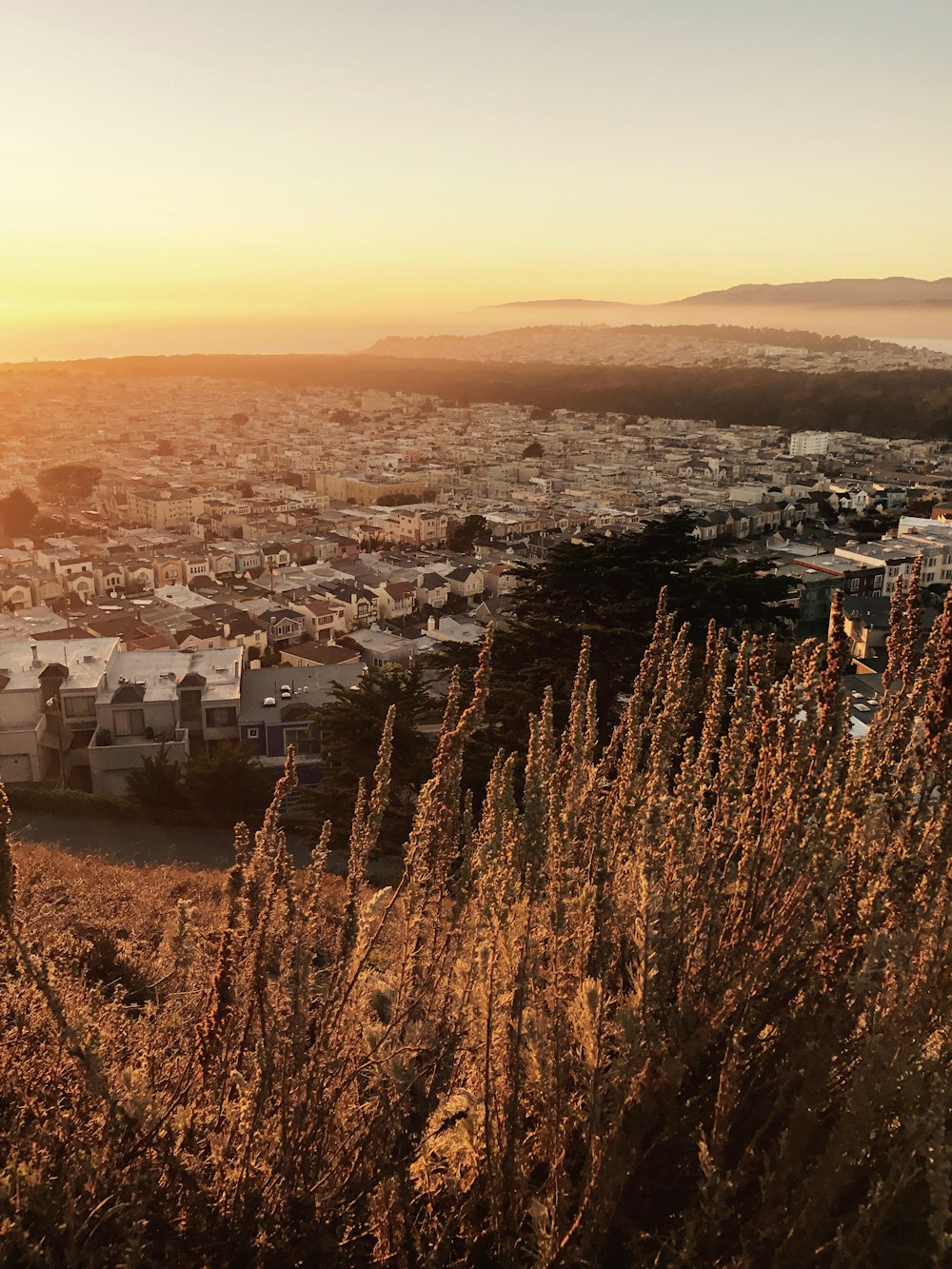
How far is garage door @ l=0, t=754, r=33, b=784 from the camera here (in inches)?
386

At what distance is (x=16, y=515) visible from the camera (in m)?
27.1

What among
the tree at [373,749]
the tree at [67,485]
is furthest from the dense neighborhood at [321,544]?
the tree at [373,749]

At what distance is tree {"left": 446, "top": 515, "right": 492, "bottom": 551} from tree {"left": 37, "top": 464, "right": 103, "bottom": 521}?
1545 cm

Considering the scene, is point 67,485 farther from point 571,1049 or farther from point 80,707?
point 571,1049

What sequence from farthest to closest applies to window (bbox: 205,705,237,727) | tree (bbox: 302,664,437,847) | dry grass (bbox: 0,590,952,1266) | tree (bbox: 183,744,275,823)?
1. window (bbox: 205,705,237,727)
2. tree (bbox: 183,744,275,823)
3. tree (bbox: 302,664,437,847)
4. dry grass (bbox: 0,590,952,1266)

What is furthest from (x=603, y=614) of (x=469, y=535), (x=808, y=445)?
(x=808, y=445)

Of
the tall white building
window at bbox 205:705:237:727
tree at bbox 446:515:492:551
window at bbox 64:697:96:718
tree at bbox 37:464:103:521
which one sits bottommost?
window at bbox 205:705:237:727

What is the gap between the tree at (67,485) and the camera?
34.8 meters

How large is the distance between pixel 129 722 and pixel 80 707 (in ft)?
2.26

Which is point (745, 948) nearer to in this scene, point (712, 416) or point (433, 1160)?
point (433, 1160)

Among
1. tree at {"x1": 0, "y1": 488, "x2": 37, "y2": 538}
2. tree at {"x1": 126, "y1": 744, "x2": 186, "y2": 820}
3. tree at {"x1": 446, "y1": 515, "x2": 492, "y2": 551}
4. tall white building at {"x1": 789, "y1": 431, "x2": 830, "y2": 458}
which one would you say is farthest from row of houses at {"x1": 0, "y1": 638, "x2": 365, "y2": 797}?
tall white building at {"x1": 789, "y1": 431, "x2": 830, "y2": 458}

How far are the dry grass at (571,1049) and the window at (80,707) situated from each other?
31.8 feet

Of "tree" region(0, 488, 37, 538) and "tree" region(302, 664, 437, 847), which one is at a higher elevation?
"tree" region(0, 488, 37, 538)

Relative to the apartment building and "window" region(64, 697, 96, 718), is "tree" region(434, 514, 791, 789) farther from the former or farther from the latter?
the apartment building
